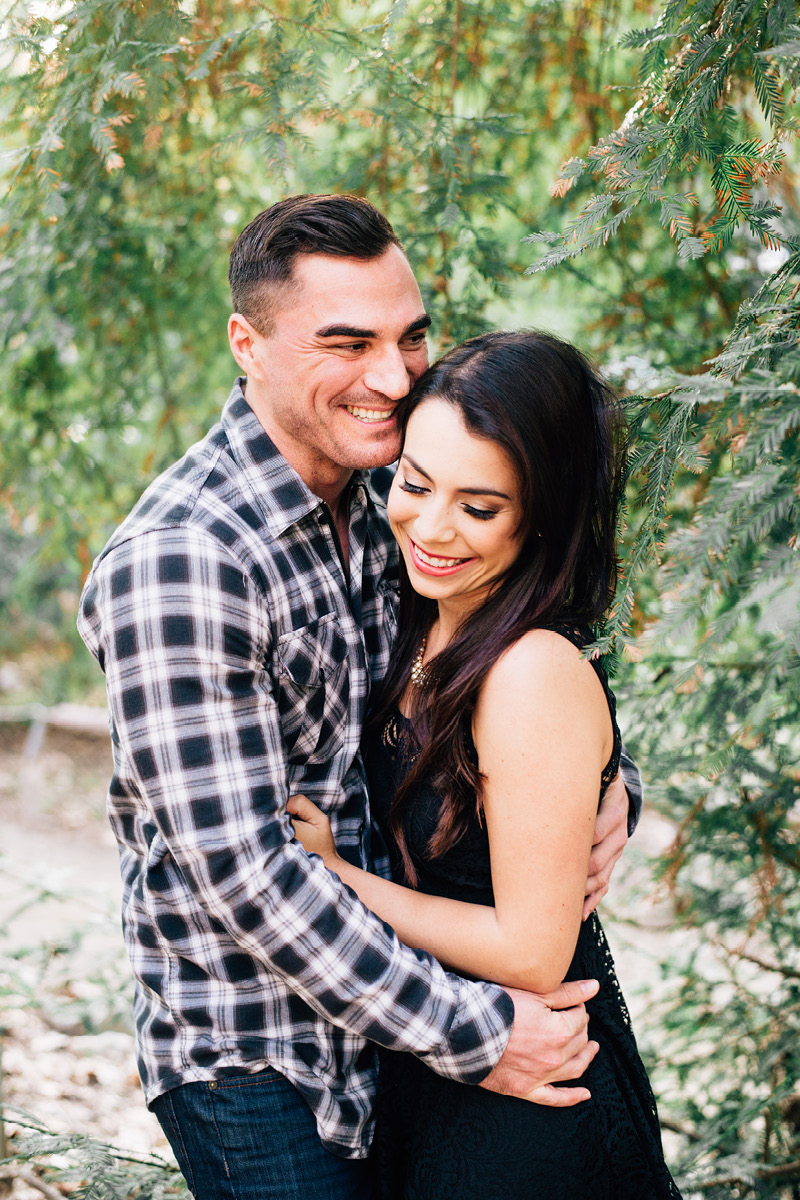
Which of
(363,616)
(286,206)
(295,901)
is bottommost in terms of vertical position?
(295,901)

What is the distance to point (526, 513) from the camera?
176cm

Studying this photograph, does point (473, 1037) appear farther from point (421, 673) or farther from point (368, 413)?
point (368, 413)

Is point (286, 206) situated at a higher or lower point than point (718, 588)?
higher

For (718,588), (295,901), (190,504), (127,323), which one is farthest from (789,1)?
(127,323)

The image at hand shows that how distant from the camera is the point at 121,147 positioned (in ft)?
9.16

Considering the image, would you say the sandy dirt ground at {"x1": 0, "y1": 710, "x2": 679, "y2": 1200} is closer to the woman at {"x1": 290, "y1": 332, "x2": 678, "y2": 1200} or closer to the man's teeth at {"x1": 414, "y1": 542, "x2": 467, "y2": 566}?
the woman at {"x1": 290, "y1": 332, "x2": 678, "y2": 1200}

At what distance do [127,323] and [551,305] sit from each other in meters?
2.26

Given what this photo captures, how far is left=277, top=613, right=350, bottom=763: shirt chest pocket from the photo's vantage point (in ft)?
5.82

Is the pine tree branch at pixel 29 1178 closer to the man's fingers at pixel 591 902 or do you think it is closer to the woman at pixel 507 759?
the woman at pixel 507 759

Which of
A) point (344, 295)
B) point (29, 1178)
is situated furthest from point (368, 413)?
point (29, 1178)

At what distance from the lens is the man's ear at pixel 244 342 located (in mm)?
2053

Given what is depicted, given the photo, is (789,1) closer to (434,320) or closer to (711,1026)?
(434,320)

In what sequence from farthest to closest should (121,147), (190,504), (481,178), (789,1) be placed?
1. (121,147)
2. (481,178)
3. (190,504)
4. (789,1)

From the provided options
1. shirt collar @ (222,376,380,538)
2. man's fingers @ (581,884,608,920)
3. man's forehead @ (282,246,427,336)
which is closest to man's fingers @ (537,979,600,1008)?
man's fingers @ (581,884,608,920)
